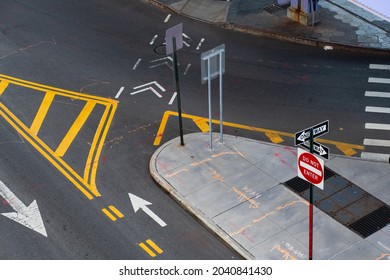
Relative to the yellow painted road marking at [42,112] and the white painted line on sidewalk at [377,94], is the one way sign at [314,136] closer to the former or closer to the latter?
the white painted line on sidewalk at [377,94]

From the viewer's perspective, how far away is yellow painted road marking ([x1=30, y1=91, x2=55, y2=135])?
26016 mm

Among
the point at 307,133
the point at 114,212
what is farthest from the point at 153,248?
the point at 307,133

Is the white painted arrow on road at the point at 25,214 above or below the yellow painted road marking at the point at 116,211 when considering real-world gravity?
below

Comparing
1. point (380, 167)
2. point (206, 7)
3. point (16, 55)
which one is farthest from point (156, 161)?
point (206, 7)

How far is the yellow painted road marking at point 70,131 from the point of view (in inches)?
926

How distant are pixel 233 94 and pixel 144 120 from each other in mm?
3623

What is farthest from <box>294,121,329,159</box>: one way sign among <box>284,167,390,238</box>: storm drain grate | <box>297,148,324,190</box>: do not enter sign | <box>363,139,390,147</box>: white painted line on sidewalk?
<box>363,139,390,147</box>: white painted line on sidewalk

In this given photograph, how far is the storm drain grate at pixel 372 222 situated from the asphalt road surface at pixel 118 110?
345cm

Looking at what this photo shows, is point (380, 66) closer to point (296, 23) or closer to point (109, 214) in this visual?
point (296, 23)

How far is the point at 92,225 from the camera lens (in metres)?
21.6

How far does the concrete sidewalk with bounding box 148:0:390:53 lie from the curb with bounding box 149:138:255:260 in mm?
9292

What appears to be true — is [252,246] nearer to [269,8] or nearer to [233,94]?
[233,94]

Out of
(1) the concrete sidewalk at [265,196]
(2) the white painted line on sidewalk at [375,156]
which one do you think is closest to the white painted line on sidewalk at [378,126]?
(2) the white painted line on sidewalk at [375,156]

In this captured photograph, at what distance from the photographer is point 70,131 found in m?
25.8
